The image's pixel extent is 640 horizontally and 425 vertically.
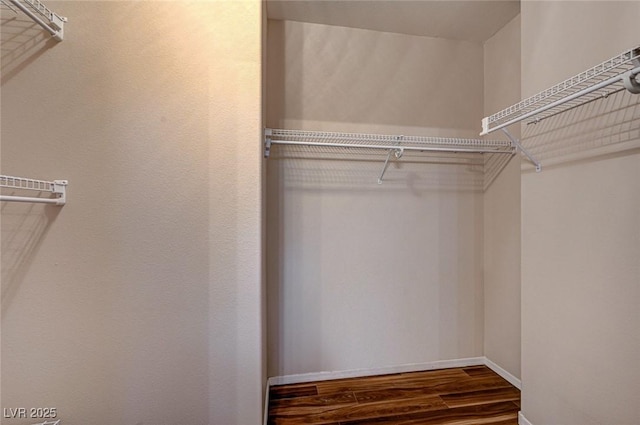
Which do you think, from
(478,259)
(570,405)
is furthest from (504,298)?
(570,405)

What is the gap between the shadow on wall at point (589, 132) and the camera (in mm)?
1055

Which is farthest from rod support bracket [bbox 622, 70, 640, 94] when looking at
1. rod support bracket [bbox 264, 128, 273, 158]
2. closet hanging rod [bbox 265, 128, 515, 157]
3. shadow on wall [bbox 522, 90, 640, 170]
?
rod support bracket [bbox 264, 128, 273, 158]

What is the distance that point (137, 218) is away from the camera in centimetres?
120

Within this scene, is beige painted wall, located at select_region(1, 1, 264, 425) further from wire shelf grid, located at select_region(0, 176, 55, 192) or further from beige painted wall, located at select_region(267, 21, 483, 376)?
beige painted wall, located at select_region(267, 21, 483, 376)

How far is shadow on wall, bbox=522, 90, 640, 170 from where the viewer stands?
3.46ft

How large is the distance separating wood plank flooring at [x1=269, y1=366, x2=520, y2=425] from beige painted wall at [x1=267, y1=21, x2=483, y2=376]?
13 centimetres

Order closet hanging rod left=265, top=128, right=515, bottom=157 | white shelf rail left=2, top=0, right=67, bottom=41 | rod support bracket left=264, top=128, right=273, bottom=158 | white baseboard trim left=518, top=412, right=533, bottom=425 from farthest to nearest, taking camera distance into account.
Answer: closet hanging rod left=265, top=128, right=515, bottom=157 < rod support bracket left=264, top=128, right=273, bottom=158 < white baseboard trim left=518, top=412, right=533, bottom=425 < white shelf rail left=2, top=0, right=67, bottom=41

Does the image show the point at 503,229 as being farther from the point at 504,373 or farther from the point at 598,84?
the point at 598,84

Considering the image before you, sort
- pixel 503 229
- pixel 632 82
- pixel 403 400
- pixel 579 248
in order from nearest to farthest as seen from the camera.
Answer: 1. pixel 632 82
2. pixel 579 248
3. pixel 403 400
4. pixel 503 229

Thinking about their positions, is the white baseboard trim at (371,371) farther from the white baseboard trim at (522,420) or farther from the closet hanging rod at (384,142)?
the closet hanging rod at (384,142)

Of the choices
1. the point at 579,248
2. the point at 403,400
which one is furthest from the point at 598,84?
the point at 403,400

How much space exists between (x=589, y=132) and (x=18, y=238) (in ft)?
8.02

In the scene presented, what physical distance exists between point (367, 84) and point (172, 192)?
5.01 feet

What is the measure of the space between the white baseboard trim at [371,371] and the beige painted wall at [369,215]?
4 cm
